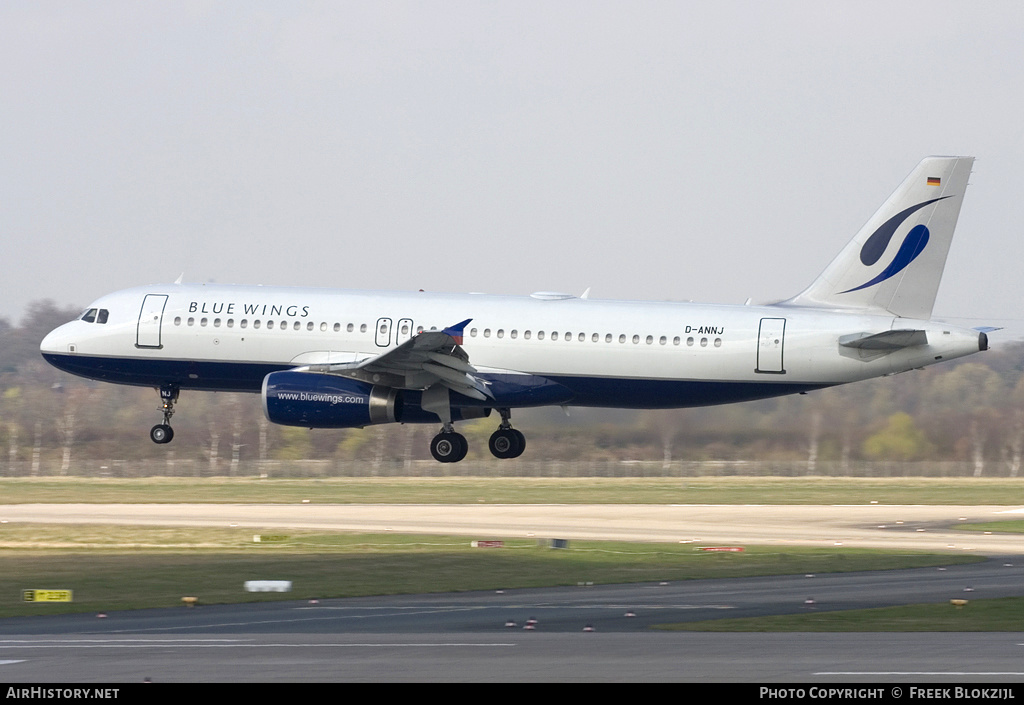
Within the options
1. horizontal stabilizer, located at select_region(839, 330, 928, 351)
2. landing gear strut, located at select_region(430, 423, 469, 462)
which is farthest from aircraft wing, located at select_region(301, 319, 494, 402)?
horizontal stabilizer, located at select_region(839, 330, 928, 351)

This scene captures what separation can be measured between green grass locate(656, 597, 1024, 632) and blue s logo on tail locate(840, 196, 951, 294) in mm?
13642

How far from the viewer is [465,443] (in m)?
42.6

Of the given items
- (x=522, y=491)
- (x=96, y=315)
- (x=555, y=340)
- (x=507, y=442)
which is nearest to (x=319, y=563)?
(x=507, y=442)

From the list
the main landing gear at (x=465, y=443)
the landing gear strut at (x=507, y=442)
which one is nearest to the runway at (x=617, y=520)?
the landing gear strut at (x=507, y=442)

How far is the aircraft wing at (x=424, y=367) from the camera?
38.5m

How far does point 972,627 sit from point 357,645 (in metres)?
10.7

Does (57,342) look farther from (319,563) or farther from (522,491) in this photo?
(522,491)

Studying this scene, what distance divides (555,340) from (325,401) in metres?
6.70

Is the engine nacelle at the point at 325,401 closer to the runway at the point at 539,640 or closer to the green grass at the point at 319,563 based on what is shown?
the green grass at the point at 319,563

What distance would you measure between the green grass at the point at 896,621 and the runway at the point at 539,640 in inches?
35.1

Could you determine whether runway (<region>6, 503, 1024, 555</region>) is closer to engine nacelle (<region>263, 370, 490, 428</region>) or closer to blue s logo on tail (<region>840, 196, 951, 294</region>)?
engine nacelle (<region>263, 370, 490, 428</region>)

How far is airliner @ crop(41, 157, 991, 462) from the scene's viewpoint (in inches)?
1553
